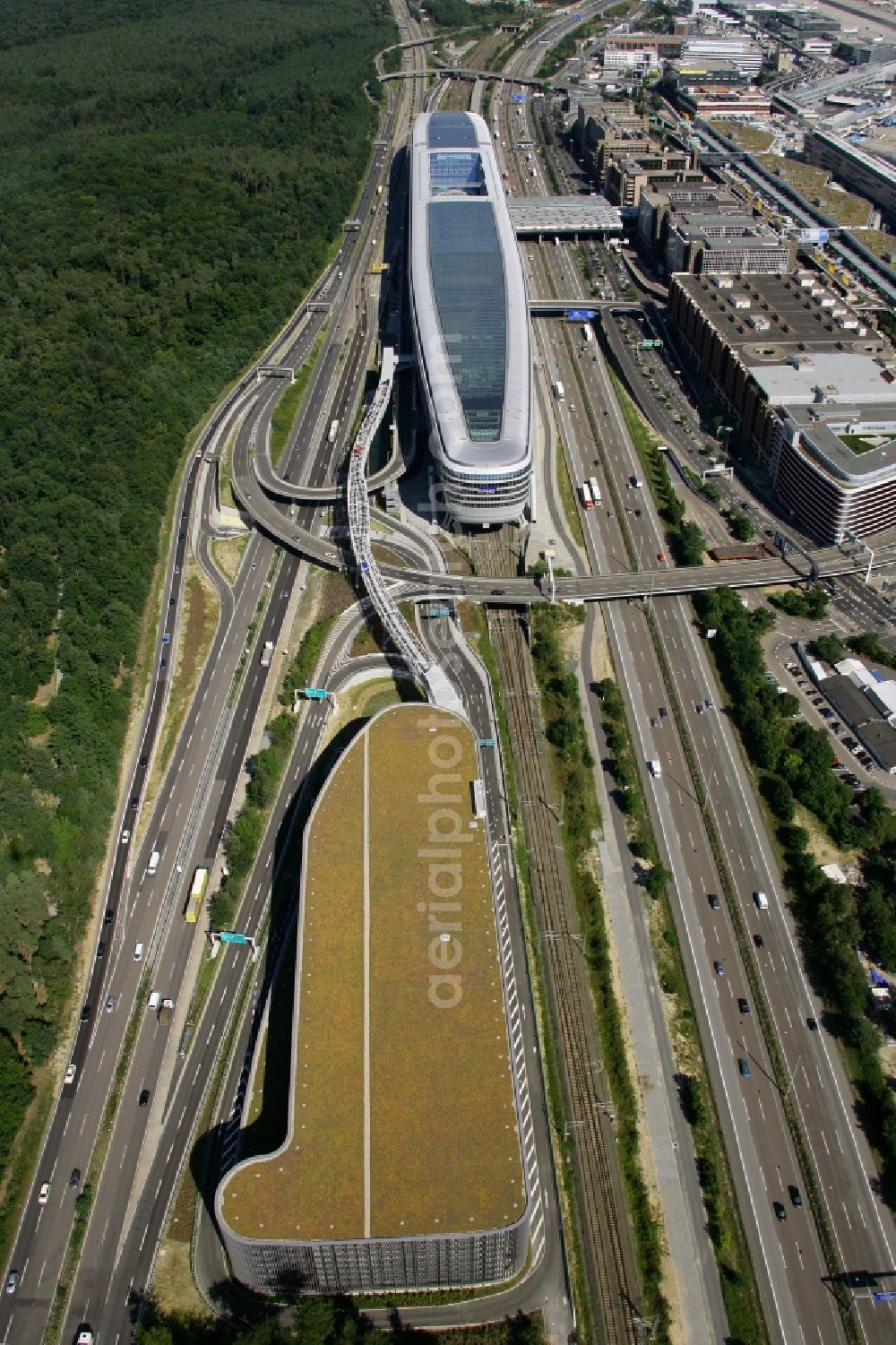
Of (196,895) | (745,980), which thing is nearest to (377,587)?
(196,895)

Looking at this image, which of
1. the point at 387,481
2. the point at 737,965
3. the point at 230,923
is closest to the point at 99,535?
the point at 387,481

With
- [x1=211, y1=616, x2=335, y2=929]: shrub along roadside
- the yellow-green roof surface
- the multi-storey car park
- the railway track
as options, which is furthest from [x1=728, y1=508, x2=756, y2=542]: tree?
the multi-storey car park

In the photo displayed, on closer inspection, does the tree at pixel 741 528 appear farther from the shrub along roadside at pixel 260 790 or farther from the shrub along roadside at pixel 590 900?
the shrub along roadside at pixel 260 790

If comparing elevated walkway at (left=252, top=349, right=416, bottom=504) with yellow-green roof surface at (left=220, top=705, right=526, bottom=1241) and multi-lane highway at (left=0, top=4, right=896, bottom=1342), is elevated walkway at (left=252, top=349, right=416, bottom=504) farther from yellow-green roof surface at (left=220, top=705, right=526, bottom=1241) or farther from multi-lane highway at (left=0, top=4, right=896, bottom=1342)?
yellow-green roof surface at (left=220, top=705, right=526, bottom=1241)

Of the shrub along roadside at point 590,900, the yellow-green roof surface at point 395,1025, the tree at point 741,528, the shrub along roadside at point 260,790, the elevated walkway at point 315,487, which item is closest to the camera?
the yellow-green roof surface at point 395,1025

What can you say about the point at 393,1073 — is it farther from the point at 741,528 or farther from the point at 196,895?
the point at 741,528

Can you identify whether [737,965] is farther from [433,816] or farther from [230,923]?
[230,923]

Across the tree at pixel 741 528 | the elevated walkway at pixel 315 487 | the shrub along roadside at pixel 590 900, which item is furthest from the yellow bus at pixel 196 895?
the tree at pixel 741 528
